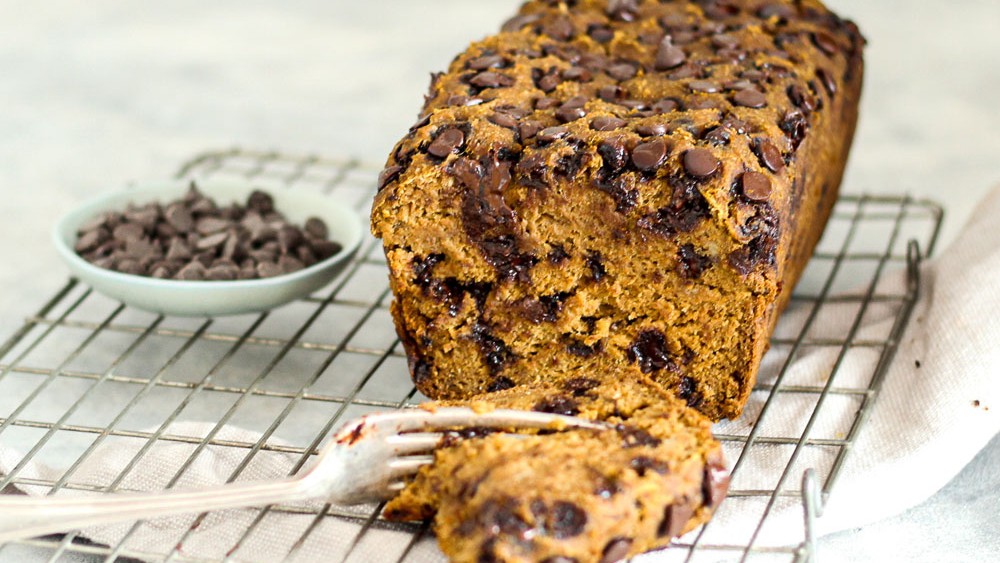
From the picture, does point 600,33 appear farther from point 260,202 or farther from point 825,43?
point 260,202

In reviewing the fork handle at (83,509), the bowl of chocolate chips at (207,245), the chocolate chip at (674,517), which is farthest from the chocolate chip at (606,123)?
the fork handle at (83,509)

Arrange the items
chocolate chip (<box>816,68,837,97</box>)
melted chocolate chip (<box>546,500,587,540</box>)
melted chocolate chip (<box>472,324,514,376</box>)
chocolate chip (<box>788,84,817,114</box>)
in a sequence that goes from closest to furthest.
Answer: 1. melted chocolate chip (<box>546,500,587,540</box>)
2. melted chocolate chip (<box>472,324,514,376</box>)
3. chocolate chip (<box>788,84,817,114</box>)
4. chocolate chip (<box>816,68,837,97</box>)

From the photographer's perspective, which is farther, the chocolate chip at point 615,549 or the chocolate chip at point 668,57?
the chocolate chip at point 668,57

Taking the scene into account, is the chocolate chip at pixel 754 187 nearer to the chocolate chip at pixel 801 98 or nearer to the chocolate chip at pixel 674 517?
the chocolate chip at pixel 801 98

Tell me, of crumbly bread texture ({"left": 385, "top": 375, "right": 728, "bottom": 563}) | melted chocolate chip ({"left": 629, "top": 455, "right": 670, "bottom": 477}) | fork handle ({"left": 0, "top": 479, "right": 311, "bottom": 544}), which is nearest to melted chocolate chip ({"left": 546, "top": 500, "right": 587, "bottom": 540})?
crumbly bread texture ({"left": 385, "top": 375, "right": 728, "bottom": 563})

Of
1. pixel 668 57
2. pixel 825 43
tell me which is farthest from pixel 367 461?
pixel 825 43

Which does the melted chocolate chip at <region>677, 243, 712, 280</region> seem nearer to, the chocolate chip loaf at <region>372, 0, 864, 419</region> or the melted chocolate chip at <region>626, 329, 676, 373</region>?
the chocolate chip loaf at <region>372, 0, 864, 419</region>

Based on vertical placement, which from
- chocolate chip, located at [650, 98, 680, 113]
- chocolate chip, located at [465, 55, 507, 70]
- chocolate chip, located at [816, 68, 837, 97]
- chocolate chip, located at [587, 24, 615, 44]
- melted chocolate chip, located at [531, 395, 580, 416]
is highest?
chocolate chip, located at [650, 98, 680, 113]
